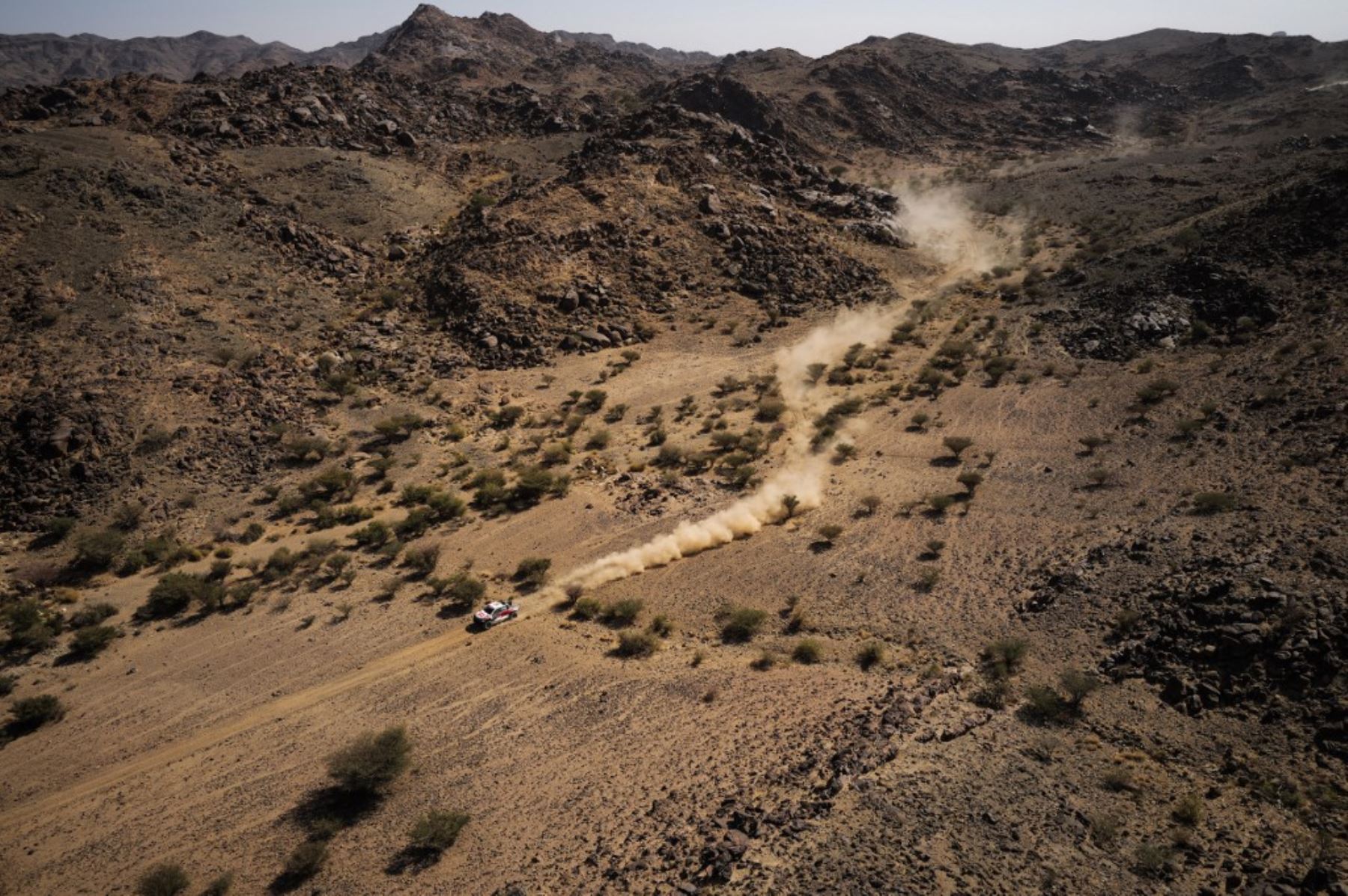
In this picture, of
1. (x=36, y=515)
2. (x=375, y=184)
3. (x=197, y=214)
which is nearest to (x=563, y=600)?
(x=36, y=515)

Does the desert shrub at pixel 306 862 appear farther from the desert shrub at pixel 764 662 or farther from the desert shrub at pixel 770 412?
the desert shrub at pixel 770 412

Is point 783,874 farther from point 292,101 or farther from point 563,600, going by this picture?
point 292,101

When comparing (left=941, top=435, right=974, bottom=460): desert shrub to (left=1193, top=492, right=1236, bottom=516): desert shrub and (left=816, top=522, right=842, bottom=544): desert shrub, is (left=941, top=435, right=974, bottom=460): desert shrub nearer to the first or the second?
(left=816, top=522, right=842, bottom=544): desert shrub

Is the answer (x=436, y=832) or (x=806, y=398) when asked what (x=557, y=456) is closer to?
(x=806, y=398)

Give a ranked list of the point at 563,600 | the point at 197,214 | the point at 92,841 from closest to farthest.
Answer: the point at 92,841, the point at 563,600, the point at 197,214

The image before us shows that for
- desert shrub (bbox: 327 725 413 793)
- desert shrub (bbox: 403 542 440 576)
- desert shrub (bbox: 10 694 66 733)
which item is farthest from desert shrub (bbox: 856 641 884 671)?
desert shrub (bbox: 10 694 66 733)

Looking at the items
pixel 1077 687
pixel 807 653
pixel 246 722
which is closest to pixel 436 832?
pixel 246 722
